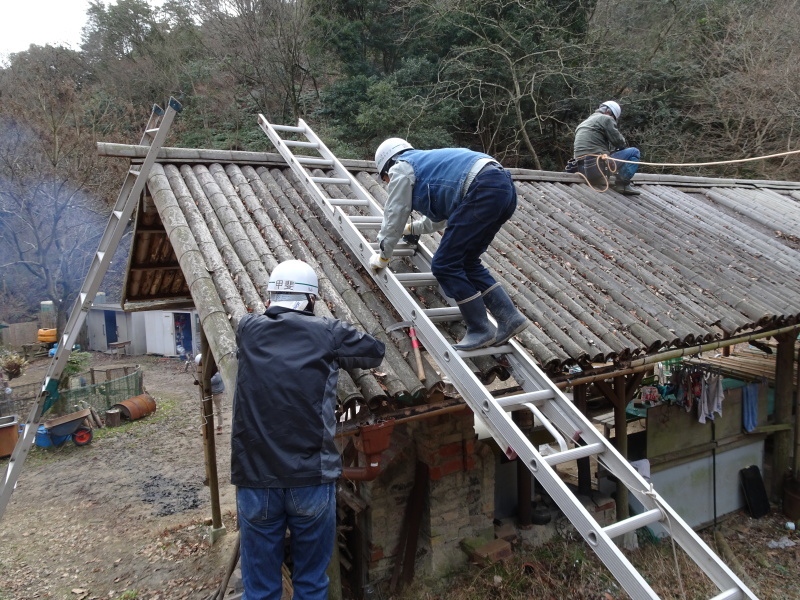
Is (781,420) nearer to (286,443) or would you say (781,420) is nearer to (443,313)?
(443,313)

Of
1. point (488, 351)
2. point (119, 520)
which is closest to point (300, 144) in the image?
point (488, 351)

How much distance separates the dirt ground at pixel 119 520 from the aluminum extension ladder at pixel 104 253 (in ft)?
8.43

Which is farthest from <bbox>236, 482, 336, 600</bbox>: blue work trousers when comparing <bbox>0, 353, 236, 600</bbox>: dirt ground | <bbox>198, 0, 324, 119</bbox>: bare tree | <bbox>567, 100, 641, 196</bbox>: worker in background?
<bbox>198, 0, 324, 119</bbox>: bare tree

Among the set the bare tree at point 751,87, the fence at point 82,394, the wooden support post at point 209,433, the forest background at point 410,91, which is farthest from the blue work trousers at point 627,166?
the fence at point 82,394

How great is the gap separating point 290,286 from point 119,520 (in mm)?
8630

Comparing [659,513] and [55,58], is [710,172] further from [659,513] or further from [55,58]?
[55,58]

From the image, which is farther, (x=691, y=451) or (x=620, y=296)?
(x=691, y=451)

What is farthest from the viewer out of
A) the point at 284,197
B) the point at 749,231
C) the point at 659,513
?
the point at 749,231

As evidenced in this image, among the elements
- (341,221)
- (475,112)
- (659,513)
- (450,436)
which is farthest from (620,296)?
(475,112)

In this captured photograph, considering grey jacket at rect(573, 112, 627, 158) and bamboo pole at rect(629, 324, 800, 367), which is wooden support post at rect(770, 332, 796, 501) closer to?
bamboo pole at rect(629, 324, 800, 367)

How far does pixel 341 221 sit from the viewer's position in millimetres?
4355

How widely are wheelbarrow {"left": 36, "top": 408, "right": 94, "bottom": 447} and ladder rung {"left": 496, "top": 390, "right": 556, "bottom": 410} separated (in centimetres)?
1348

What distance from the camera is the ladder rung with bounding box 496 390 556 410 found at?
288cm

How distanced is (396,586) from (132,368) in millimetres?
15283
